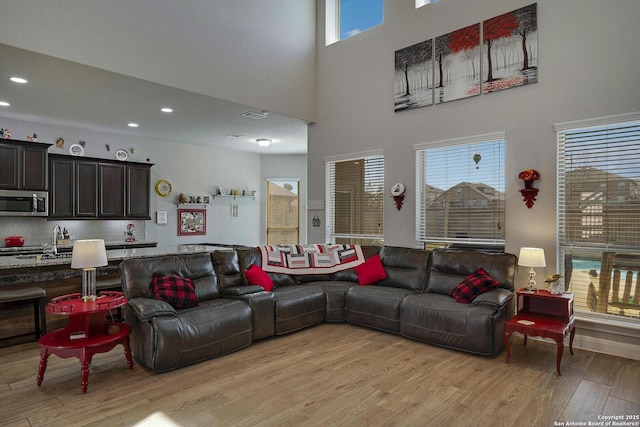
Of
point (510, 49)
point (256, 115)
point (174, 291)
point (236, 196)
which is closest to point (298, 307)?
point (174, 291)

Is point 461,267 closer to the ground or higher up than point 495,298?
higher up

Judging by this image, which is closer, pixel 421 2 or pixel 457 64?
pixel 457 64

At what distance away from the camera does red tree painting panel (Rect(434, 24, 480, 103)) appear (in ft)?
Answer: 15.8

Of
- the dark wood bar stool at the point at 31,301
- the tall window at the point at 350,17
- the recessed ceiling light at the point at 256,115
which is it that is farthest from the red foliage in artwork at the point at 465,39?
the dark wood bar stool at the point at 31,301

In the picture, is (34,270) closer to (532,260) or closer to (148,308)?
(148,308)

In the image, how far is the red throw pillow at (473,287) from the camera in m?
4.09

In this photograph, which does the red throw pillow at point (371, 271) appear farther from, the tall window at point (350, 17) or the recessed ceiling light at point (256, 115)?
the tall window at point (350, 17)

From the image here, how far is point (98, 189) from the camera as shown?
6.73 metres

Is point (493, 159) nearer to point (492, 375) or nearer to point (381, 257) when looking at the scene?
point (381, 257)

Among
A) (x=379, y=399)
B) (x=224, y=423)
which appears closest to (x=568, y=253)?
(x=379, y=399)

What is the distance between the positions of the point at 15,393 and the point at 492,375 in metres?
3.79

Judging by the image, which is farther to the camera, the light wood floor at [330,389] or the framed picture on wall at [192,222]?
the framed picture on wall at [192,222]

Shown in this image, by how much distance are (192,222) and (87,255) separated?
5051mm

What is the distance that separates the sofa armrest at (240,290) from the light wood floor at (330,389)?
59 cm
